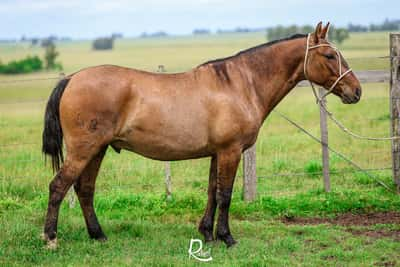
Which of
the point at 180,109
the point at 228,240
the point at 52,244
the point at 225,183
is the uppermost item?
the point at 180,109

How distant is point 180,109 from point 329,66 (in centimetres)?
182

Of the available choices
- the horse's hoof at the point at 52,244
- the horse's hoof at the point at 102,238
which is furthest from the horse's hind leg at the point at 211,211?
the horse's hoof at the point at 52,244

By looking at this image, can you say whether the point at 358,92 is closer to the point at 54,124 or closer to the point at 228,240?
the point at 228,240

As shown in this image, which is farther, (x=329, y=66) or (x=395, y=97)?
(x=395, y=97)

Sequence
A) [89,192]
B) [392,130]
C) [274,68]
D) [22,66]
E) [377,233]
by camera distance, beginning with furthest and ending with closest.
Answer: [22,66], [392,130], [377,233], [89,192], [274,68]

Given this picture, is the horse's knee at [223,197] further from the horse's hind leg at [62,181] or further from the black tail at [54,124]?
the black tail at [54,124]

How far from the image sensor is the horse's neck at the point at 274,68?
766 cm

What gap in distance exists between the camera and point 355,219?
8.88 metres

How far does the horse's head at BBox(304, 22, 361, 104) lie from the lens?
7535 millimetres

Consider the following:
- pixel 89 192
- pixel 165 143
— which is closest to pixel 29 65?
pixel 89 192

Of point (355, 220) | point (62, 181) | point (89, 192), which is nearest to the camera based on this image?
point (62, 181)

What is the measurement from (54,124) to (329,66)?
10.7ft

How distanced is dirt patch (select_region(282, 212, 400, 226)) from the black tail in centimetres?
331

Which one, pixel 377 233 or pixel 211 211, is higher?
pixel 211 211
